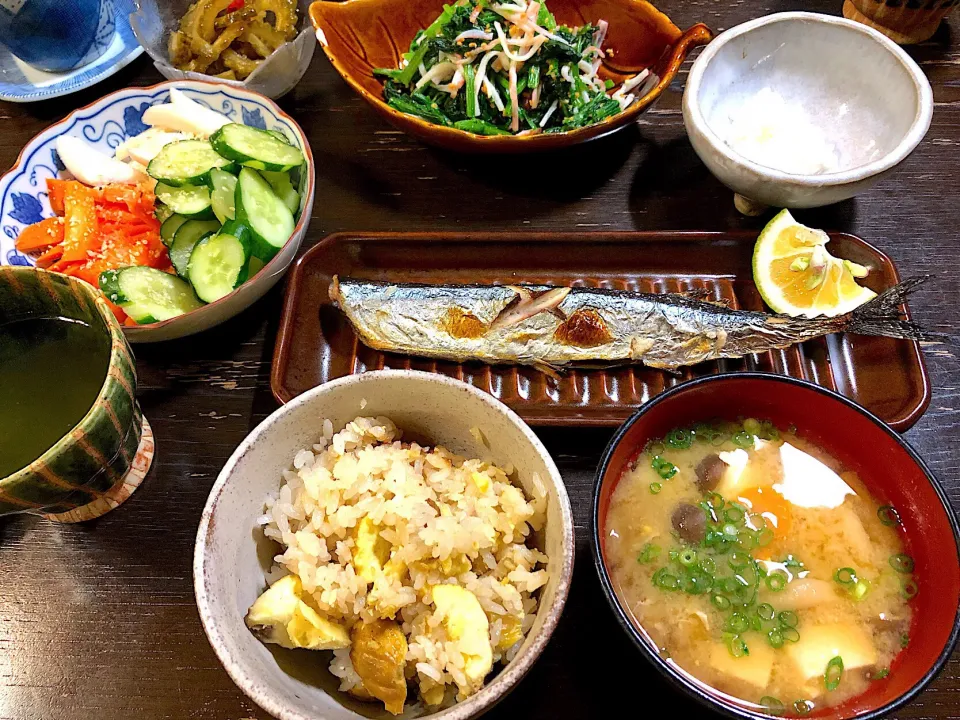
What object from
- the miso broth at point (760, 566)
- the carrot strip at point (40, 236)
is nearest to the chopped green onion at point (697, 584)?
the miso broth at point (760, 566)

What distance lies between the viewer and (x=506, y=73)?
2.14 metres

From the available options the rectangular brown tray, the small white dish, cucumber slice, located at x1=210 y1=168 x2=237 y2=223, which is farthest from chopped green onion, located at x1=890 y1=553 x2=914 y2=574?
the small white dish

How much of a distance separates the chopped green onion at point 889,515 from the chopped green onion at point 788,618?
277 millimetres

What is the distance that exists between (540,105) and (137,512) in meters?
1.74

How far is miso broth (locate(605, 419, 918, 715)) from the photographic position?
3.68ft

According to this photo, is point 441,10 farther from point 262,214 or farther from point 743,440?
point 743,440

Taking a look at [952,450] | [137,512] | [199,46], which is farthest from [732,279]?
[199,46]

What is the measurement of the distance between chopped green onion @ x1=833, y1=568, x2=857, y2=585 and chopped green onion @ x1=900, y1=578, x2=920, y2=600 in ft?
0.28

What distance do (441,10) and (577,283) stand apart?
3.99 ft

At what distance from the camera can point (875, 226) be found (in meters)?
1.93

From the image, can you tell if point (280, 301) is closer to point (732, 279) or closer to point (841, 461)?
point (732, 279)

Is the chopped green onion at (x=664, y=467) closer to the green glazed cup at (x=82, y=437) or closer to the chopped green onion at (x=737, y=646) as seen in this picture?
the chopped green onion at (x=737, y=646)

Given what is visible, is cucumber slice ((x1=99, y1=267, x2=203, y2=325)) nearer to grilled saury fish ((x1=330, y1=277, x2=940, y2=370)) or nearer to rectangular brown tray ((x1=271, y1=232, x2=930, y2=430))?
rectangular brown tray ((x1=271, y1=232, x2=930, y2=430))

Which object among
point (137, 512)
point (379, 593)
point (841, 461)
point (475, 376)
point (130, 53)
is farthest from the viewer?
point (130, 53)
